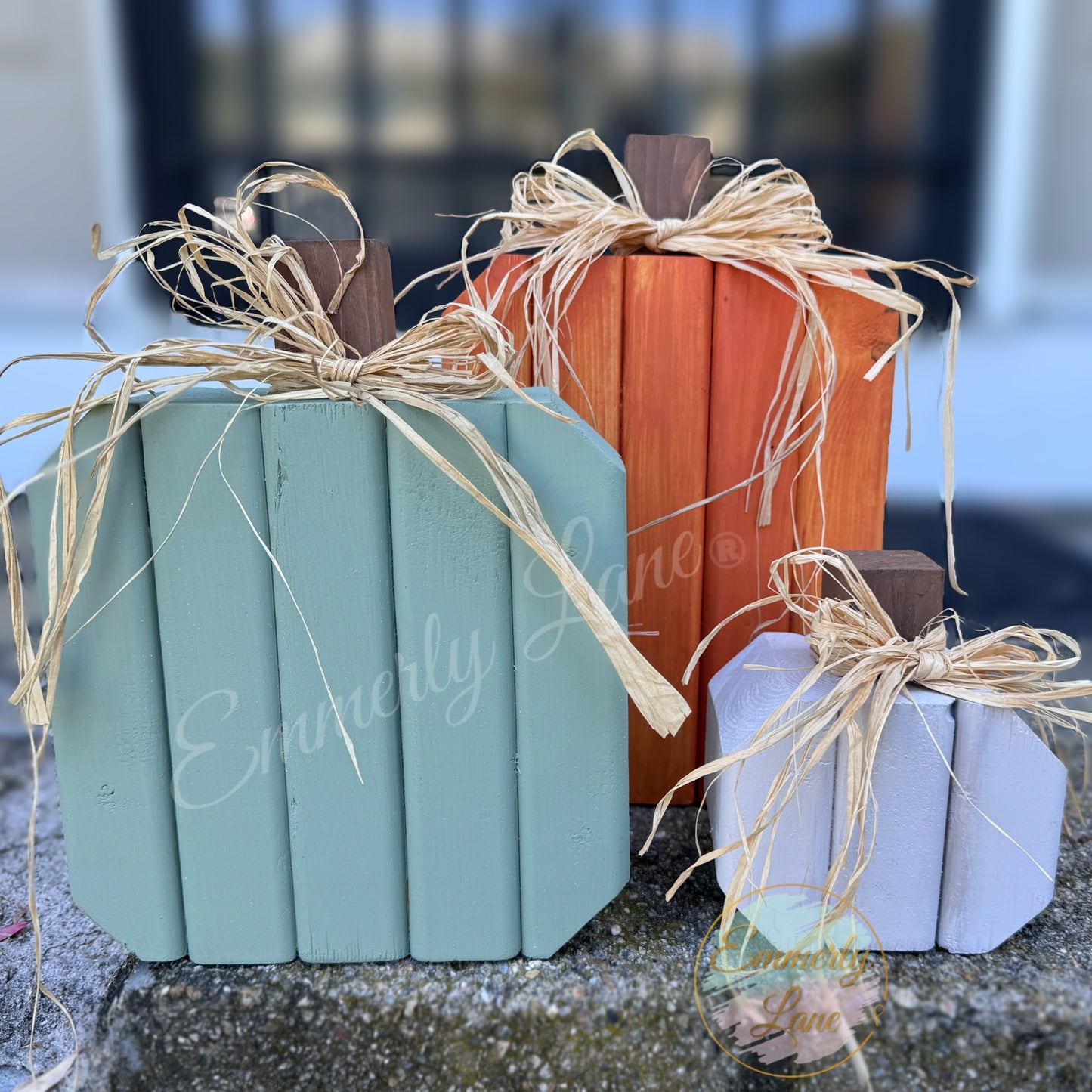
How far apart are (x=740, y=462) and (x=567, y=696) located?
31 centimetres

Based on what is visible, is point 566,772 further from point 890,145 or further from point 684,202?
point 890,145

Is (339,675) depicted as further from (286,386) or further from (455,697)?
(286,386)

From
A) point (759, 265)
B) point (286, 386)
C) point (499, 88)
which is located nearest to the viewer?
point (286, 386)

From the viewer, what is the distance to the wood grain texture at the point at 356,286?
27.0 inches

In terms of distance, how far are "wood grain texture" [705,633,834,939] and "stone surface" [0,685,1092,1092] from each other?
9cm

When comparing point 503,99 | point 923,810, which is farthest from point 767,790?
point 503,99

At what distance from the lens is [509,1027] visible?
66cm

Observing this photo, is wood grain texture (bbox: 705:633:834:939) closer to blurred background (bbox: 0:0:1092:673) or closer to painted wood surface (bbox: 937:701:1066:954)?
painted wood surface (bbox: 937:701:1066:954)

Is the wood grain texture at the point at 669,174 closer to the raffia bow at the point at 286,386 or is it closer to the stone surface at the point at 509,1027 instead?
the raffia bow at the point at 286,386

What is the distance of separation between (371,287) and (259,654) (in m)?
0.27

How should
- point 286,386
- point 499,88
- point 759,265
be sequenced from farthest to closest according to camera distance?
point 499,88 → point 759,265 → point 286,386

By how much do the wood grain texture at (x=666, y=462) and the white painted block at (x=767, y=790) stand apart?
0.15 metres

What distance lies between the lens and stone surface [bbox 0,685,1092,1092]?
0.66 m

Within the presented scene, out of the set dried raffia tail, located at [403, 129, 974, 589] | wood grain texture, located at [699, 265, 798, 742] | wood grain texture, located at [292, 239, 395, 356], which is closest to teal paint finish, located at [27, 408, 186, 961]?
wood grain texture, located at [292, 239, 395, 356]
